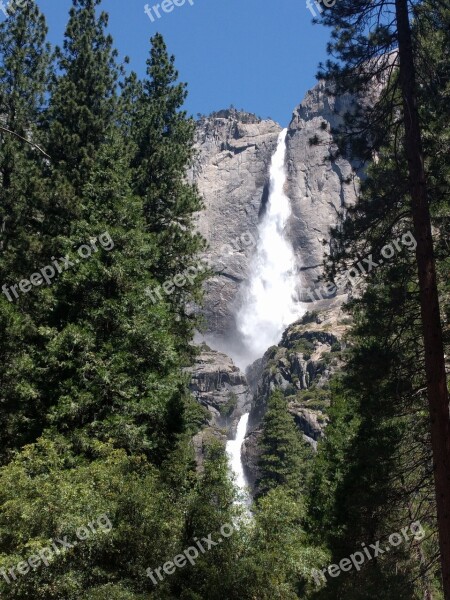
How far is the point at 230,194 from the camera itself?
15588 cm

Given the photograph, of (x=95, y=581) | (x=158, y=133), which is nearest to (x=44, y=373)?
(x=95, y=581)

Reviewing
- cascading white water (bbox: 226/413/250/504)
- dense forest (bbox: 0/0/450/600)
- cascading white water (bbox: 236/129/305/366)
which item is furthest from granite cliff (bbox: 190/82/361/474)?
dense forest (bbox: 0/0/450/600)

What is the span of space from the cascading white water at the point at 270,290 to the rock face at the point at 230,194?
2504mm

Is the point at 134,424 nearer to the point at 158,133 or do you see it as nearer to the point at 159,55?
the point at 158,133

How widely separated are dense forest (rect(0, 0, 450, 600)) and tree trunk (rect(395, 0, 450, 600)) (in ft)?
0.09

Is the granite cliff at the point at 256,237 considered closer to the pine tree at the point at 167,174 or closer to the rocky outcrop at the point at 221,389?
the rocky outcrop at the point at 221,389

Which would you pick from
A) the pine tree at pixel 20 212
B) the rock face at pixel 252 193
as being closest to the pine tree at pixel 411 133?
the pine tree at pixel 20 212

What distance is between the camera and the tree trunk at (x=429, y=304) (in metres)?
8.92

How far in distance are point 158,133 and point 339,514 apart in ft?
47.7

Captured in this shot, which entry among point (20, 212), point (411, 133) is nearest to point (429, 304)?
point (411, 133)

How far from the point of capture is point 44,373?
14.7 metres

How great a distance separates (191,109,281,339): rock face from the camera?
144 metres

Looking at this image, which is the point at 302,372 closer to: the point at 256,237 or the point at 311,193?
the point at 256,237

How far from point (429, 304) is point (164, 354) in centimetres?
718
